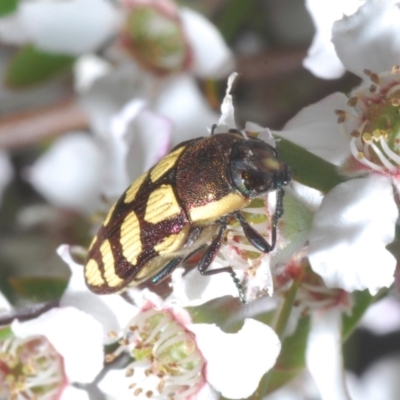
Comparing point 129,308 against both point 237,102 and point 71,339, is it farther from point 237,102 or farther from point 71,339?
point 237,102

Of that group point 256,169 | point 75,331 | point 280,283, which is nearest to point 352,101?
point 256,169

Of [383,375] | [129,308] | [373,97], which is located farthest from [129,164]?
[383,375]

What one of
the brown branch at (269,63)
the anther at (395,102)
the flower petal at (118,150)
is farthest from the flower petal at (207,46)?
the anther at (395,102)

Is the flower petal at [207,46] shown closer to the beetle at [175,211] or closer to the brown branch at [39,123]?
the brown branch at [39,123]

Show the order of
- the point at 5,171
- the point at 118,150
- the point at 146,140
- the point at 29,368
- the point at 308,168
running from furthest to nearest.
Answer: the point at 5,171 < the point at 118,150 < the point at 146,140 < the point at 29,368 < the point at 308,168

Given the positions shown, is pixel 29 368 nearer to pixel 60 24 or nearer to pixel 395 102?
pixel 395 102

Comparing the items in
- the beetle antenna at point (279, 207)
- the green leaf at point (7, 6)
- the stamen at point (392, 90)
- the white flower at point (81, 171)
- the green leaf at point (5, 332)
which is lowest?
the white flower at point (81, 171)

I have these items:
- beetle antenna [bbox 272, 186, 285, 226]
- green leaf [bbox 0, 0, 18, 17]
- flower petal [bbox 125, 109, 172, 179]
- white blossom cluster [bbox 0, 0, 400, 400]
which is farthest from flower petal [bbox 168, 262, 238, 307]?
green leaf [bbox 0, 0, 18, 17]
